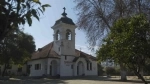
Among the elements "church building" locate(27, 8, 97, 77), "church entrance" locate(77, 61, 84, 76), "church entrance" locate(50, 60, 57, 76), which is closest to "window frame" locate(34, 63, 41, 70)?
"church building" locate(27, 8, 97, 77)

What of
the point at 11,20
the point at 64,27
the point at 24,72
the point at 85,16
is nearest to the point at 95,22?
the point at 85,16

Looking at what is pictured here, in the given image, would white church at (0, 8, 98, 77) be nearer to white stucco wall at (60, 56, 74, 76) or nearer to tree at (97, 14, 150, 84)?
white stucco wall at (60, 56, 74, 76)

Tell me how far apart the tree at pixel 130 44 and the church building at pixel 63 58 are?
1253 inches

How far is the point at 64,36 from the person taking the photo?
45.2 metres

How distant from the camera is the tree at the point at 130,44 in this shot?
11469mm

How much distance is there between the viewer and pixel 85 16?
32250mm

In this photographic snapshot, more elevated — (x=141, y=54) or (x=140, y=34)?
(x=140, y=34)

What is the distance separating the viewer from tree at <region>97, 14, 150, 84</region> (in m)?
11.5

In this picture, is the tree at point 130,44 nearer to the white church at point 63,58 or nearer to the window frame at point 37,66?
the white church at point 63,58

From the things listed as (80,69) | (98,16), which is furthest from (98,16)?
(80,69)

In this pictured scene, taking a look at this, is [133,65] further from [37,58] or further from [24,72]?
[24,72]

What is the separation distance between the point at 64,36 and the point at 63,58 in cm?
443

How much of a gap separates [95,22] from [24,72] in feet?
113

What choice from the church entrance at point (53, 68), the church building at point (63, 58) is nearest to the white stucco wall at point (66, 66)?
the church building at point (63, 58)
